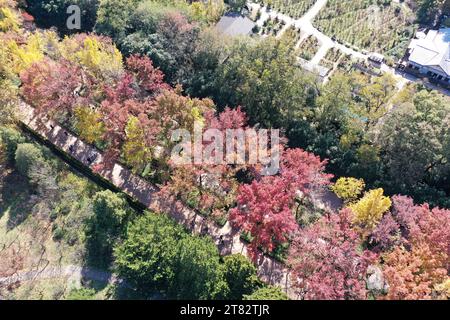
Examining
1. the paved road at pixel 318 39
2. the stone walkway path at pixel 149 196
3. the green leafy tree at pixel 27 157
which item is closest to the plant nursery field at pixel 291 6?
the paved road at pixel 318 39

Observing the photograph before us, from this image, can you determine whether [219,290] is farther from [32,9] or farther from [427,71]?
[32,9]

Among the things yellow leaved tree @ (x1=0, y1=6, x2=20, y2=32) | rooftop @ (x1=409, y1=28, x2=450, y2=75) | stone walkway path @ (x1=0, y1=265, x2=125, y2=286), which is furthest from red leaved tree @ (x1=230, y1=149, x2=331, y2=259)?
yellow leaved tree @ (x1=0, y1=6, x2=20, y2=32)

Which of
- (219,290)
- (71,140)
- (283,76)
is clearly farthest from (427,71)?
(71,140)

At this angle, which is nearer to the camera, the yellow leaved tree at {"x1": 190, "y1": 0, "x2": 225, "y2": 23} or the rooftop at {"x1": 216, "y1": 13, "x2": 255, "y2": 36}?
the yellow leaved tree at {"x1": 190, "y1": 0, "x2": 225, "y2": 23}

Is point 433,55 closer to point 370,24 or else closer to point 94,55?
point 370,24

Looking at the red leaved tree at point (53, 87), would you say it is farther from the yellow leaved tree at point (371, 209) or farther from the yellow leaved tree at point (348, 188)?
the yellow leaved tree at point (371, 209)

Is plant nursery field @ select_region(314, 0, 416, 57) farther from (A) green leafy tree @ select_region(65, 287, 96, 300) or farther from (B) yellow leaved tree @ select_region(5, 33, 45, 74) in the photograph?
(A) green leafy tree @ select_region(65, 287, 96, 300)
